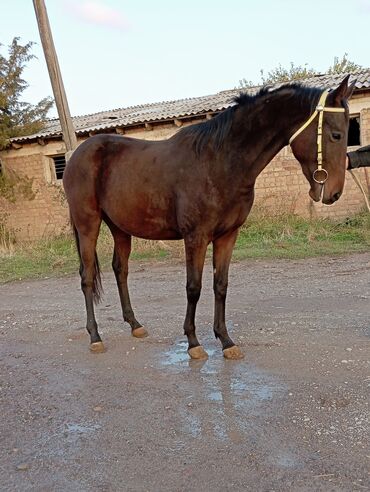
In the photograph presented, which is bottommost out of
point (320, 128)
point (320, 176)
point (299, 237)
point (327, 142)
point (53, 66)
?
point (299, 237)

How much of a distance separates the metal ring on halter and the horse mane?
443 mm

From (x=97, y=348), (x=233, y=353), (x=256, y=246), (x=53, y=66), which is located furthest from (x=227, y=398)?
(x=53, y=66)

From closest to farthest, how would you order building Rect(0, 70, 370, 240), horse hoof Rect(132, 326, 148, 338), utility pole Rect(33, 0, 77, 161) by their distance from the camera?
horse hoof Rect(132, 326, 148, 338) < utility pole Rect(33, 0, 77, 161) < building Rect(0, 70, 370, 240)

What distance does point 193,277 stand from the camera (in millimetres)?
3906

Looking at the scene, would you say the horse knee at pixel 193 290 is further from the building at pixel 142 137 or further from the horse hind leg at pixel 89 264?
the building at pixel 142 137

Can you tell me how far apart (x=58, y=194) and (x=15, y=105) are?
329cm

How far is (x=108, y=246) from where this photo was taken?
10.4 metres

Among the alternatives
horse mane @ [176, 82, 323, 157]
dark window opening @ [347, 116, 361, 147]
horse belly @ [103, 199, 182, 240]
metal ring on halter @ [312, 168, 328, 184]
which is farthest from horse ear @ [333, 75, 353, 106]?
dark window opening @ [347, 116, 361, 147]

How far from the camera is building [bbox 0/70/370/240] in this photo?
12.2m

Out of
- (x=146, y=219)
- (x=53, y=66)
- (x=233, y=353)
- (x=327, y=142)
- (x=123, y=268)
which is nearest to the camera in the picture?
(x=327, y=142)

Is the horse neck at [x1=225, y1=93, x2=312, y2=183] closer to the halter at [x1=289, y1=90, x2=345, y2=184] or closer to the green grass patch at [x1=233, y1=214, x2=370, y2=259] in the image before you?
the halter at [x1=289, y1=90, x2=345, y2=184]

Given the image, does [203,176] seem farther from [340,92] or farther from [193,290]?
[340,92]

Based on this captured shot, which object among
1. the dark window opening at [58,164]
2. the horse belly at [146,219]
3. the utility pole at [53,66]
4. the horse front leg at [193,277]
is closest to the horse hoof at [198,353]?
the horse front leg at [193,277]

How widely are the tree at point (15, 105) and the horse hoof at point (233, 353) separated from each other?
1271 centimetres
